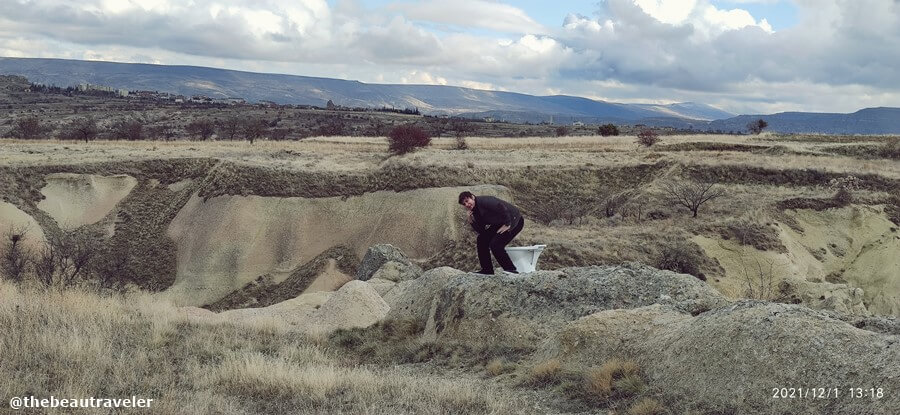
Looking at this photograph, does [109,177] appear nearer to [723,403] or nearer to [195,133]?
[723,403]

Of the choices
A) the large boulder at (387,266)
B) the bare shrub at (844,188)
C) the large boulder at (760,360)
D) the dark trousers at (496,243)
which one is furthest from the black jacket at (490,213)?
the bare shrub at (844,188)

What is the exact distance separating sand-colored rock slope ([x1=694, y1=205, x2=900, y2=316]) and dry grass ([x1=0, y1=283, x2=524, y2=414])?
17133 millimetres

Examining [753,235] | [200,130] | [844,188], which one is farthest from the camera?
[200,130]

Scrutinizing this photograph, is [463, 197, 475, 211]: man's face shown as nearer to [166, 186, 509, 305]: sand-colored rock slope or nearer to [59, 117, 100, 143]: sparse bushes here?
[166, 186, 509, 305]: sand-colored rock slope

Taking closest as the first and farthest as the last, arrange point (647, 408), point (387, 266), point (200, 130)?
point (647, 408)
point (387, 266)
point (200, 130)

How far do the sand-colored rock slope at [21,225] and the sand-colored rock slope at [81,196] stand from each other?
71.5 inches

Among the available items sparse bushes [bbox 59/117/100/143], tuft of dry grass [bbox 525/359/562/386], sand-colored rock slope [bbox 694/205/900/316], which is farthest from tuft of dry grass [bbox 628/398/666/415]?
sparse bushes [bbox 59/117/100/143]

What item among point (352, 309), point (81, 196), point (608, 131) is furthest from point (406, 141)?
point (608, 131)

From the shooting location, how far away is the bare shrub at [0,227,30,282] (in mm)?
24550

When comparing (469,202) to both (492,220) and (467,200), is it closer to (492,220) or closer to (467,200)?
(467,200)

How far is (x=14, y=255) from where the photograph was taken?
27594 millimetres

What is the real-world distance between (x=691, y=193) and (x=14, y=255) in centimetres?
2802

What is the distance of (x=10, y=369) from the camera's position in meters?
7.40

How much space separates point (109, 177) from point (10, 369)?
3404 cm
